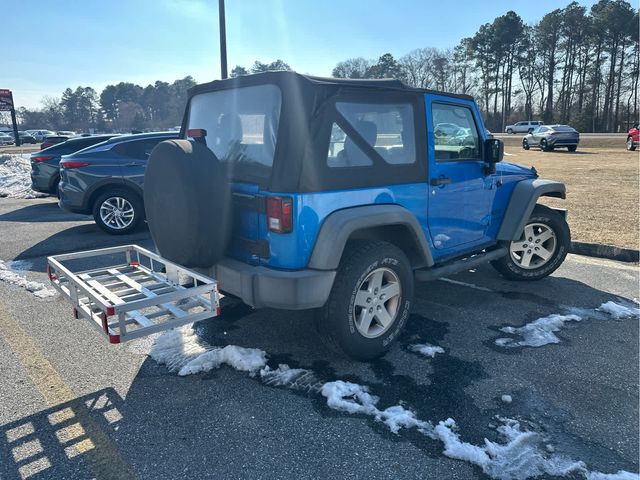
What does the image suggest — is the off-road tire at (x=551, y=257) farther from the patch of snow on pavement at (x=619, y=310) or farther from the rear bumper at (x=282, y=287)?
the rear bumper at (x=282, y=287)

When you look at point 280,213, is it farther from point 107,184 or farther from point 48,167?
point 48,167

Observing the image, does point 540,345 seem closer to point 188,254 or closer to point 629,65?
point 188,254

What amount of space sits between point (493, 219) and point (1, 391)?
442cm

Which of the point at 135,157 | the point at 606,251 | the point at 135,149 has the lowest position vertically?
the point at 606,251

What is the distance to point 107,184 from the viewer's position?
771 centimetres

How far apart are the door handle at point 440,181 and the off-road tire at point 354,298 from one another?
0.71m

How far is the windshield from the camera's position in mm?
3125

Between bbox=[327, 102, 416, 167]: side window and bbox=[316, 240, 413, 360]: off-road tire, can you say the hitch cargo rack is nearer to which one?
bbox=[316, 240, 413, 360]: off-road tire

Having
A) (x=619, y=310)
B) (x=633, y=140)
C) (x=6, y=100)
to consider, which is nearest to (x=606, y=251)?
(x=619, y=310)

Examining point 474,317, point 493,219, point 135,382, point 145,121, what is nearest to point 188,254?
point 135,382

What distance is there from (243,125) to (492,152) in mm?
2391

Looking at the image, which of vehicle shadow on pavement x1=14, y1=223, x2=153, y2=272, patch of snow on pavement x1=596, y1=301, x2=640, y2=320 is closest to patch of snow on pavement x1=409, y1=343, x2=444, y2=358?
patch of snow on pavement x1=596, y1=301, x2=640, y2=320

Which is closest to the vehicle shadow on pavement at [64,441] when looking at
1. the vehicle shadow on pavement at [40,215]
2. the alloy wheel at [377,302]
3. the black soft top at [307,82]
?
the alloy wheel at [377,302]

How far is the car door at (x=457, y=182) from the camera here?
3.82 metres
